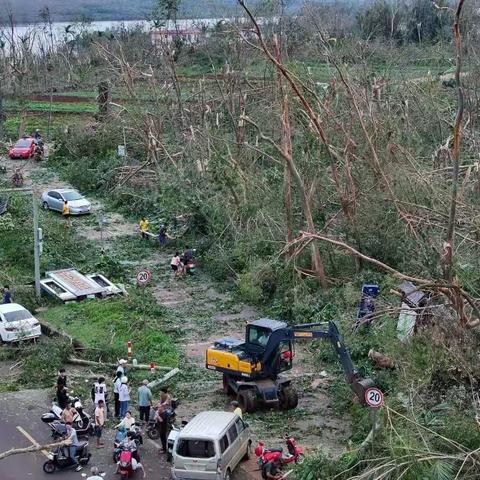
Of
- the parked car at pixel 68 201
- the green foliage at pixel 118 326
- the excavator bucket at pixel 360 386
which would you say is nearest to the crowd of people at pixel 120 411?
the green foliage at pixel 118 326

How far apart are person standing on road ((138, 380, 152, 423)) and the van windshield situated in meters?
3.17

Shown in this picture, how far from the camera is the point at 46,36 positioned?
10512 centimetres

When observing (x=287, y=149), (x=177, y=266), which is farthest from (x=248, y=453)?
(x=177, y=266)

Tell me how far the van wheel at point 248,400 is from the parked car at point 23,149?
3526 centimetres

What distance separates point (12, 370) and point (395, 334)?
33.9ft

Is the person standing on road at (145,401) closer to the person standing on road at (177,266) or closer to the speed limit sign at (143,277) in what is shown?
the speed limit sign at (143,277)

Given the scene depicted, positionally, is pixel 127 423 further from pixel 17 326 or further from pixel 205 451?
pixel 17 326

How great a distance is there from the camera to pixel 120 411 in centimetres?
2141

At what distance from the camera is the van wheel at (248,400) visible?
21500mm

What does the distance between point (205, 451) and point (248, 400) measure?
3859mm

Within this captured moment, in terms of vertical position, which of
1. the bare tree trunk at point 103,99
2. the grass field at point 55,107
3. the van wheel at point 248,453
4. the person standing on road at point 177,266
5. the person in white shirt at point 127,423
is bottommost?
the person standing on road at point 177,266

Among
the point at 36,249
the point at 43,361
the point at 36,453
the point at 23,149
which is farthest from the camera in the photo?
the point at 23,149

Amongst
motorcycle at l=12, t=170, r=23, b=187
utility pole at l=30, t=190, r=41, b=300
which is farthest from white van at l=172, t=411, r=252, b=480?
motorcycle at l=12, t=170, r=23, b=187

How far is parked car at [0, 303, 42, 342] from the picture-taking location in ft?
86.6
